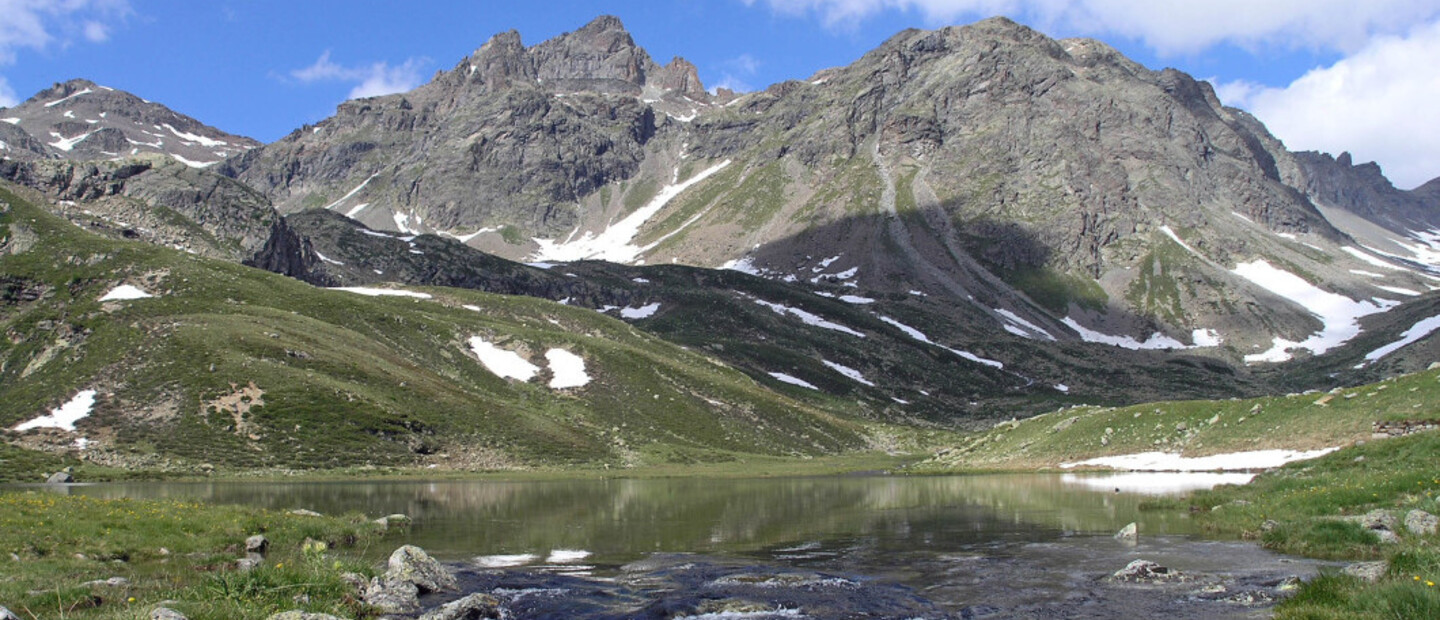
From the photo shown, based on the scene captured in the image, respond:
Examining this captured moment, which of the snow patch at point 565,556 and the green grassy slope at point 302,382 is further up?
the green grassy slope at point 302,382

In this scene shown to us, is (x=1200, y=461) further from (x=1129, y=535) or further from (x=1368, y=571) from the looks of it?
(x=1368, y=571)

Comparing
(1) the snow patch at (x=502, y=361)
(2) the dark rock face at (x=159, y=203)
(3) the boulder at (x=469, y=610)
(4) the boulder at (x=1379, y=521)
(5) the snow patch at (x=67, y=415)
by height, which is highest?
(2) the dark rock face at (x=159, y=203)

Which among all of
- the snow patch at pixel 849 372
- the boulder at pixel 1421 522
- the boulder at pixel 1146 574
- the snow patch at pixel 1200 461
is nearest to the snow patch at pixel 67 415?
the snow patch at pixel 1200 461

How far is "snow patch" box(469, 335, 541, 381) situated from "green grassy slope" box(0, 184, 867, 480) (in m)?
1.55

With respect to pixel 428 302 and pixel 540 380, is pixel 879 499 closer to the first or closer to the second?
pixel 540 380

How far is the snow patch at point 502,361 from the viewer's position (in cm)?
10488

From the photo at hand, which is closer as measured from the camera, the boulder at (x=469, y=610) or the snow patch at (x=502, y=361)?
the boulder at (x=469, y=610)

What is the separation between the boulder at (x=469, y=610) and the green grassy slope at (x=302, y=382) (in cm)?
5533

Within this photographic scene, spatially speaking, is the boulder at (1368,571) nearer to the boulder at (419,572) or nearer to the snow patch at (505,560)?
the boulder at (419,572)

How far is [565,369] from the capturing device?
109 meters

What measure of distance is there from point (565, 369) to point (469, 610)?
302ft

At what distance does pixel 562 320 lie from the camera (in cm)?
13700

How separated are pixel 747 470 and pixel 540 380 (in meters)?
32.5

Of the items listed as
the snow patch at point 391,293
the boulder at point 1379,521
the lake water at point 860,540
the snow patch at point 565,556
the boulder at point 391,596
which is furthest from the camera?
the snow patch at point 391,293
